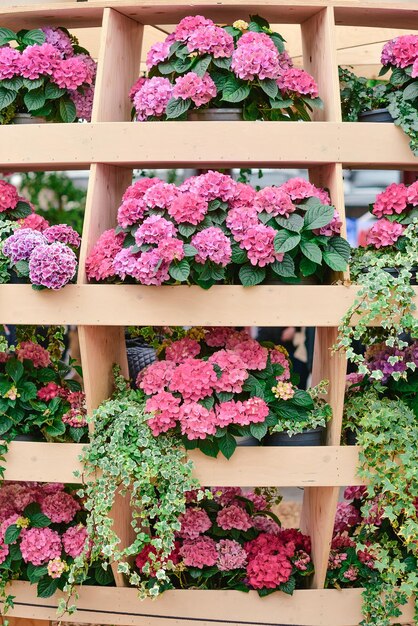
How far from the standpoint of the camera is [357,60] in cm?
451

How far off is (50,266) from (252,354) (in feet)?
2.47

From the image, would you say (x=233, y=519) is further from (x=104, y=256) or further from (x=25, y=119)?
(x=25, y=119)

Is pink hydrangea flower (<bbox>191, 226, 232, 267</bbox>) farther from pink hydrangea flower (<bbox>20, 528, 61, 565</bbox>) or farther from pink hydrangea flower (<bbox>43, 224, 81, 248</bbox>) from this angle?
pink hydrangea flower (<bbox>20, 528, 61, 565</bbox>)

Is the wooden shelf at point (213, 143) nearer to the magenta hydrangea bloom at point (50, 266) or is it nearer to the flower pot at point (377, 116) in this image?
the flower pot at point (377, 116)

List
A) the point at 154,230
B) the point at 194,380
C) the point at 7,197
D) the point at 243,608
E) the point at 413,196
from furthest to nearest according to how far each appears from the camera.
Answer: the point at 7,197
the point at 243,608
the point at 413,196
the point at 194,380
the point at 154,230

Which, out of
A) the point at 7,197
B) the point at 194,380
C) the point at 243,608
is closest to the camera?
the point at 194,380

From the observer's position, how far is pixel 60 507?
2973 millimetres

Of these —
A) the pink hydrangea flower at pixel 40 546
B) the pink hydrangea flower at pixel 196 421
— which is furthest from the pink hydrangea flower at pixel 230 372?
the pink hydrangea flower at pixel 40 546

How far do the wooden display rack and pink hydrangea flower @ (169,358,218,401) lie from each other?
0.52 ft

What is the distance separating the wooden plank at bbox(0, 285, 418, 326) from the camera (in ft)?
8.62

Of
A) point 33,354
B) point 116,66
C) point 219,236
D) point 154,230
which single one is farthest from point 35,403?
point 116,66

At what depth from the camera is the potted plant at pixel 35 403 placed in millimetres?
2842

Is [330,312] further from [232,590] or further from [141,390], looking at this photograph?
[232,590]

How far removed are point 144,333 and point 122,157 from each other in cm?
99
